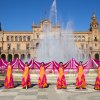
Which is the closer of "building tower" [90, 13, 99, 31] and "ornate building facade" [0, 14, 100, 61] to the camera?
"ornate building facade" [0, 14, 100, 61]

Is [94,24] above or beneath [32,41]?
above

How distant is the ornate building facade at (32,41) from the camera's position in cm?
9225

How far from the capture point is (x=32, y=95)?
13.6 meters

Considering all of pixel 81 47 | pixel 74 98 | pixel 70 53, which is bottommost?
pixel 74 98

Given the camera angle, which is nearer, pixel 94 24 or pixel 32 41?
pixel 32 41

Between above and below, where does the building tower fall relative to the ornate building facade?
above

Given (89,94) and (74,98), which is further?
(89,94)

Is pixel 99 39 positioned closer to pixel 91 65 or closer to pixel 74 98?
pixel 91 65

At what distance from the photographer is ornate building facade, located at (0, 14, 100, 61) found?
92250 millimetres

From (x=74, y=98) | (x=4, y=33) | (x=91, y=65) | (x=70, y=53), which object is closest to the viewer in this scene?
(x=74, y=98)

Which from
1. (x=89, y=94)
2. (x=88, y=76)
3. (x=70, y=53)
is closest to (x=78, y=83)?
(x=89, y=94)

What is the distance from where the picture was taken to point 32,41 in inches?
3676

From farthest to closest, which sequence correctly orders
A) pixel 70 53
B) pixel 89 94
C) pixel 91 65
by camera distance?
pixel 70 53 < pixel 91 65 < pixel 89 94

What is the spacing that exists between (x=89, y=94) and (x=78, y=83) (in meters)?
2.20
